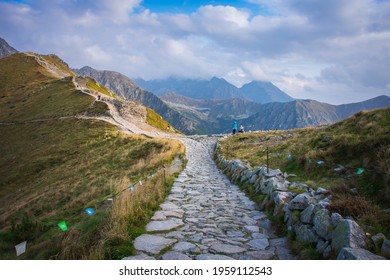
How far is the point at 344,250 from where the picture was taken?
4695mm

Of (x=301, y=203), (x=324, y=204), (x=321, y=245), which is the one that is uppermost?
(x=324, y=204)

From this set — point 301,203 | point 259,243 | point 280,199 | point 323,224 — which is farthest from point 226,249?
A: point 280,199

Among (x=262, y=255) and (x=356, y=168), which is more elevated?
(x=356, y=168)

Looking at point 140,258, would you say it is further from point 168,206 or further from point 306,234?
point 168,206

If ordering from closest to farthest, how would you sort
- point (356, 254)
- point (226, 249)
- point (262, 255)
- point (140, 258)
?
1. point (356, 254)
2. point (140, 258)
3. point (262, 255)
4. point (226, 249)

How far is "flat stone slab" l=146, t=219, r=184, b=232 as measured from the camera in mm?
7664

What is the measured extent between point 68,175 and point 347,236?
2936 centimetres

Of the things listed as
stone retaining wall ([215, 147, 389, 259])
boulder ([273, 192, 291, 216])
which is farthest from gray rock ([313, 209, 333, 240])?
boulder ([273, 192, 291, 216])

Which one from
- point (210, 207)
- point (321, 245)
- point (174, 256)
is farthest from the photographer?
point (210, 207)

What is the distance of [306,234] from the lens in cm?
614

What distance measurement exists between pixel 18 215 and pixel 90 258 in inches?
712

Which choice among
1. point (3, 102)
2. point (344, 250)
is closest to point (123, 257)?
point (344, 250)

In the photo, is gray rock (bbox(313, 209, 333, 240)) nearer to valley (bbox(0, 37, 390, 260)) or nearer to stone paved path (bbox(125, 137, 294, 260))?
valley (bbox(0, 37, 390, 260))

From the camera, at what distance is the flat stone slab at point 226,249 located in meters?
6.30
